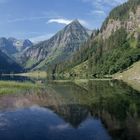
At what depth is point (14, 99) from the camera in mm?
96062

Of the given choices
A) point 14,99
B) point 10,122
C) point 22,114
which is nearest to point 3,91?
point 14,99


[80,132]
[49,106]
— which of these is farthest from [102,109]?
[80,132]

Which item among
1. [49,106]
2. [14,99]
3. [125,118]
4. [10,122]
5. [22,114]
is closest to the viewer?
[10,122]

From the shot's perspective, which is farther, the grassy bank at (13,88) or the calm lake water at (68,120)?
the grassy bank at (13,88)

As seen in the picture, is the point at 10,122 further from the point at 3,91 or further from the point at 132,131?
the point at 3,91

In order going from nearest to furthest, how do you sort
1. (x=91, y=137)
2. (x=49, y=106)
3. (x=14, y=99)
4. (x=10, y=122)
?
(x=91, y=137) < (x=10, y=122) < (x=49, y=106) < (x=14, y=99)

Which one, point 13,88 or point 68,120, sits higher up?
point 13,88

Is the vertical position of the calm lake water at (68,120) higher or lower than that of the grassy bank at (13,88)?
lower

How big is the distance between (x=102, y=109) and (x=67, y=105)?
37.6 ft

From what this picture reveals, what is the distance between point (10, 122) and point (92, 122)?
52.8 ft

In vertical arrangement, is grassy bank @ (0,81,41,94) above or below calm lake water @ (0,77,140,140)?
above

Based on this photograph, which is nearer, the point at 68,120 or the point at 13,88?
the point at 68,120

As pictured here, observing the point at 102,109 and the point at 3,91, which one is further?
the point at 3,91

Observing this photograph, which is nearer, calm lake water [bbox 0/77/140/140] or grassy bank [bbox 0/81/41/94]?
calm lake water [bbox 0/77/140/140]
